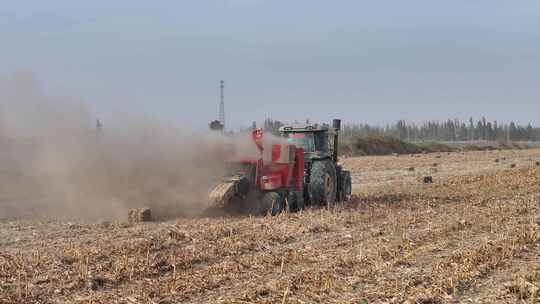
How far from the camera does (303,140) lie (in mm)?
17688

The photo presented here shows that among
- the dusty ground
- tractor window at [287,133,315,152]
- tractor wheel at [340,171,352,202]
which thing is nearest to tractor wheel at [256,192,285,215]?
the dusty ground

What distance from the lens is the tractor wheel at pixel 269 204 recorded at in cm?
1482

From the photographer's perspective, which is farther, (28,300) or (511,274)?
(511,274)

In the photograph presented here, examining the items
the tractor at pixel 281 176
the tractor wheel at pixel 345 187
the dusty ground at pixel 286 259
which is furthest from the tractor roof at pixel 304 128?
the dusty ground at pixel 286 259

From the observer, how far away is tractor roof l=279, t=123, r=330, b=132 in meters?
17.5

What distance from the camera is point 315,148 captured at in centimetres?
1762

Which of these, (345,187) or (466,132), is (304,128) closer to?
(345,187)

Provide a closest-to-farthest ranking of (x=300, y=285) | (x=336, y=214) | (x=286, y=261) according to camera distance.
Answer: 1. (x=300, y=285)
2. (x=286, y=261)
3. (x=336, y=214)

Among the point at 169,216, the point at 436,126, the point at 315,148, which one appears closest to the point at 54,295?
the point at 169,216

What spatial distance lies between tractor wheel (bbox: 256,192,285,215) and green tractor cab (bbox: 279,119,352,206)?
190 cm

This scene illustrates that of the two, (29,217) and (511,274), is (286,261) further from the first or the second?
(29,217)

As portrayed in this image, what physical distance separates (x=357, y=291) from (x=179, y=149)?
8617 mm

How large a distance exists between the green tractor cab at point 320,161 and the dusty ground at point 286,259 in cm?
132

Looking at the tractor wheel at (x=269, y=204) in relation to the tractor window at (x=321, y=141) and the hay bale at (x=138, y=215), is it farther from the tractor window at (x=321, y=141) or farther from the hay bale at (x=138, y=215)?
the tractor window at (x=321, y=141)
